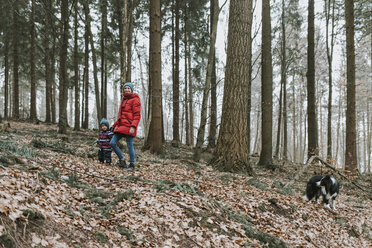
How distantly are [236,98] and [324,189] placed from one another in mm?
3356

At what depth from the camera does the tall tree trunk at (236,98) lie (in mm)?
7633

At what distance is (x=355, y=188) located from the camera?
31.4ft

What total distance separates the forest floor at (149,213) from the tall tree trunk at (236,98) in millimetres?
1080

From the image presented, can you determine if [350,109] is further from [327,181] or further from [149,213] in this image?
[149,213]

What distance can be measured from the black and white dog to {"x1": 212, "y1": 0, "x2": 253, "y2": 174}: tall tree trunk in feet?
5.80

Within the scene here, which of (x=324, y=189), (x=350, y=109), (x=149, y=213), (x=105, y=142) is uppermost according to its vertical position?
(x=350, y=109)

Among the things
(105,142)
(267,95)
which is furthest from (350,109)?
(105,142)

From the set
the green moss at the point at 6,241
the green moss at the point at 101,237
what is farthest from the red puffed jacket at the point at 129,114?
the green moss at the point at 6,241

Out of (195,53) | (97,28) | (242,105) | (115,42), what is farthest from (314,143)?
(97,28)

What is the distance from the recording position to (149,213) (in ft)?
12.6

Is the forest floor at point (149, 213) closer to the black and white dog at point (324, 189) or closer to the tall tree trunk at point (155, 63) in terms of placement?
the black and white dog at point (324, 189)

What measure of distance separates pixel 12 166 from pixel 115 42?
15619 mm

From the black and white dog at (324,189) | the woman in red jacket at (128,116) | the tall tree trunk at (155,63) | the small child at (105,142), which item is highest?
the tall tree trunk at (155,63)

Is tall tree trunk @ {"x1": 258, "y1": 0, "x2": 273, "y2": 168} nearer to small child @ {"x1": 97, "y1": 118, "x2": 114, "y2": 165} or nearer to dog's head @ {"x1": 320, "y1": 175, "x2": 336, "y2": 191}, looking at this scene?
dog's head @ {"x1": 320, "y1": 175, "x2": 336, "y2": 191}
